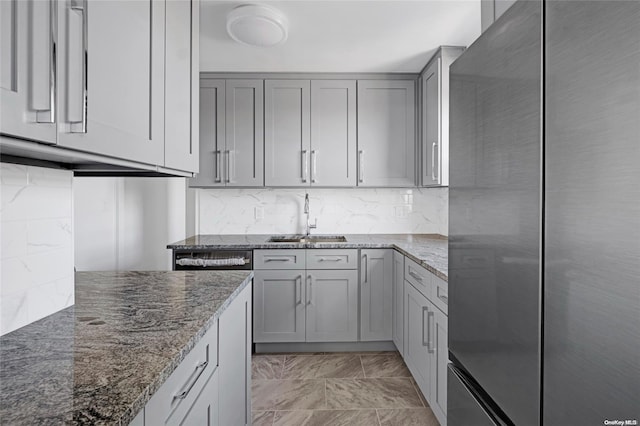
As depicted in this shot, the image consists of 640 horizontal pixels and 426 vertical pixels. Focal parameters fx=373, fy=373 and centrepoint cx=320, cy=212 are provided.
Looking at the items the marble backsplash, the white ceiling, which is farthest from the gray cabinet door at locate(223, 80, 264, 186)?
the marble backsplash

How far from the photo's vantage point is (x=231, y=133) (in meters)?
3.34

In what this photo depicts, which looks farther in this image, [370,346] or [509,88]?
[370,346]

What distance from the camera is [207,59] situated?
3.04 meters

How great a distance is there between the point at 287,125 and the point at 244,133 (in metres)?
0.39

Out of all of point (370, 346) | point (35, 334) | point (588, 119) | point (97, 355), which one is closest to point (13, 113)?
point (97, 355)

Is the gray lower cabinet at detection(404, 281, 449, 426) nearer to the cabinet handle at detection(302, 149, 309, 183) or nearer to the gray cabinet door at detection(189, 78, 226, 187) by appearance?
the cabinet handle at detection(302, 149, 309, 183)

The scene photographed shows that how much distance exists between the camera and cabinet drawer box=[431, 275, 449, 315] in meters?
1.79

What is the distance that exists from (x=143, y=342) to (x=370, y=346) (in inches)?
99.1

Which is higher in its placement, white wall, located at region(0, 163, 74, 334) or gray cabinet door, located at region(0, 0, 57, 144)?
gray cabinet door, located at region(0, 0, 57, 144)

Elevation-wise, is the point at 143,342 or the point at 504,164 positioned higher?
the point at 504,164

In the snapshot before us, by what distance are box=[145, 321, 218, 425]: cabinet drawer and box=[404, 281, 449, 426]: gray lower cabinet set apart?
1.11 metres

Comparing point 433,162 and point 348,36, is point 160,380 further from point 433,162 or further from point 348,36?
point 433,162

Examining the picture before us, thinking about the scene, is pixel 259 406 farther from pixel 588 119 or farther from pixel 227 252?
pixel 588 119

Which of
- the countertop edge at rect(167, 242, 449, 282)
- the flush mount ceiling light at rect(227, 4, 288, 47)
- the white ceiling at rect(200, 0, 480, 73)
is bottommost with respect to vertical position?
the countertop edge at rect(167, 242, 449, 282)
